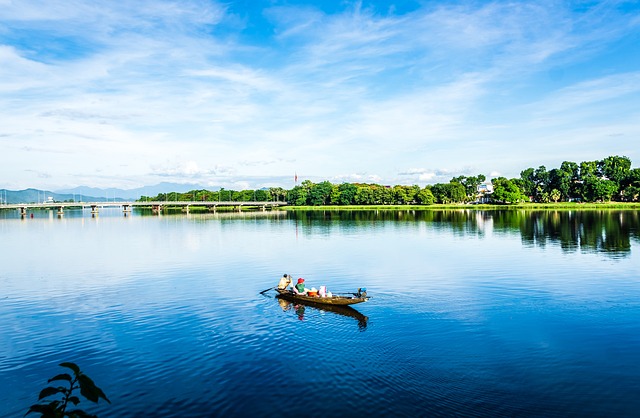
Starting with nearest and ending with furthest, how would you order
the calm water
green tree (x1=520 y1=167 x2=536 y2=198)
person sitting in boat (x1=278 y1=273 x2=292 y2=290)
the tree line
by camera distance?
the calm water
person sitting in boat (x1=278 y1=273 x2=292 y2=290)
the tree line
green tree (x1=520 y1=167 x2=536 y2=198)

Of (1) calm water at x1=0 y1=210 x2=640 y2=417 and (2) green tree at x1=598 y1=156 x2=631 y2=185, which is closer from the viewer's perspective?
(1) calm water at x1=0 y1=210 x2=640 y2=417

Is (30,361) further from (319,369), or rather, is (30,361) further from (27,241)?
(27,241)

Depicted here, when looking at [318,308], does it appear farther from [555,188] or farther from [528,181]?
[528,181]

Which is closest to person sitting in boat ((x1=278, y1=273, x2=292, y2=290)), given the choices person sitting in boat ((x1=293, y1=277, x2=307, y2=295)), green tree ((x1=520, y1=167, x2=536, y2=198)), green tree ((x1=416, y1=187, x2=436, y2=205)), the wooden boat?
the wooden boat

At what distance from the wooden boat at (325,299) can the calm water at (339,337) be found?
75cm

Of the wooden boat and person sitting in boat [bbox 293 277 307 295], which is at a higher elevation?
person sitting in boat [bbox 293 277 307 295]

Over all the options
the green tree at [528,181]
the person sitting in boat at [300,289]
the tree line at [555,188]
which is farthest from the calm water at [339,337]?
the green tree at [528,181]

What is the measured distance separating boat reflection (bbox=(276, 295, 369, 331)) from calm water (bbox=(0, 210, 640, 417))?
8.6 inches

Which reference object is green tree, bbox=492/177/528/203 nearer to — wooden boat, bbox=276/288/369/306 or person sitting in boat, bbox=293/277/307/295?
person sitting in boat, bbox=293/277/307/295

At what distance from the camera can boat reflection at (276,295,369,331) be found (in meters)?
25.8

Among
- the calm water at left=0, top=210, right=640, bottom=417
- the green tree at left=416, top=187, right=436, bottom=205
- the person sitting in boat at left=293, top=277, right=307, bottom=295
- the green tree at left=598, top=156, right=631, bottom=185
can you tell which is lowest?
the calm water at left=0, top=210, right=640, bottom=417

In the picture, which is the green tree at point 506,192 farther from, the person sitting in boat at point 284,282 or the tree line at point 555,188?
the person sitting in boat at point 284,282

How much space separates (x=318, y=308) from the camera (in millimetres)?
28047

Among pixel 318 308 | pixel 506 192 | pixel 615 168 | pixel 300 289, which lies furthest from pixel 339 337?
pixel 615 168
